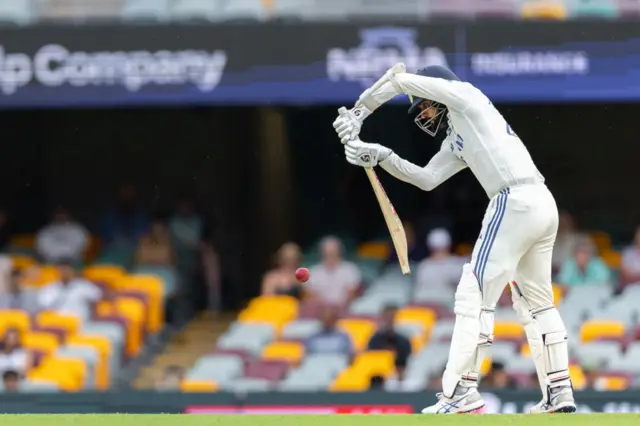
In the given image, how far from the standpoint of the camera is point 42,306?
16.0 meters

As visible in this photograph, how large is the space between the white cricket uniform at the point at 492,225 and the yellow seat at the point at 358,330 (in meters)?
5.84

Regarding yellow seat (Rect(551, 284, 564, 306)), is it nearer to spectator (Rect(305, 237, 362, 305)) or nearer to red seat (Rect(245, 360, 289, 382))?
spectator (Rect(305, 237, 362, 305))

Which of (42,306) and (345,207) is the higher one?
(345,207)

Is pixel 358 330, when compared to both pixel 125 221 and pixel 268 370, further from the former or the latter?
pixel 125 221

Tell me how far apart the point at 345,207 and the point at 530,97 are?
376cm

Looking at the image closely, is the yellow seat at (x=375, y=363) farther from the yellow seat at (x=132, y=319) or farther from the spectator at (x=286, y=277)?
the yellow seat at (x=132, y=319)

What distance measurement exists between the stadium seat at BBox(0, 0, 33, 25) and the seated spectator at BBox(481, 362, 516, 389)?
18.9 ft

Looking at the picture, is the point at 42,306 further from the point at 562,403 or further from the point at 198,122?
the point at 562,403

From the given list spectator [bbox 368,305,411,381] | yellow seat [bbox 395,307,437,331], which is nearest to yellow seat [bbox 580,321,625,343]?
yellow seat [bbox 395,307,437,331]

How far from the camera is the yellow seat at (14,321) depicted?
15.3 metres

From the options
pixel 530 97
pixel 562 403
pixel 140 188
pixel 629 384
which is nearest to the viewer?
pixel 562 403

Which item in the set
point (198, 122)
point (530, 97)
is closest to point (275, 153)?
point (198, 122)

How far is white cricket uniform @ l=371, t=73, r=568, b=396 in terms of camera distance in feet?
28.6

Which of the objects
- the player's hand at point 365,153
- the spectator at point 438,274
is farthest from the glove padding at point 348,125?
the spectator at point 438,274
